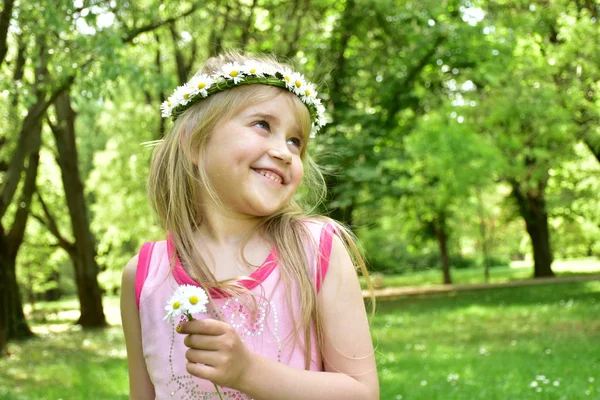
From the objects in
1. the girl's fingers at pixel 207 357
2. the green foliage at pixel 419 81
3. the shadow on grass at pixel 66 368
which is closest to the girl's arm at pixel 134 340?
the girl's fingers at pixel 207 357

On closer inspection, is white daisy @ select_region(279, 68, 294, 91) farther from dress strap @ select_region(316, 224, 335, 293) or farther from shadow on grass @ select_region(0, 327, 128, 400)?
shadow on grass @ select_region(0, 327, 128, 400)

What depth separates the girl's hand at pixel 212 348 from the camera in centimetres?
147

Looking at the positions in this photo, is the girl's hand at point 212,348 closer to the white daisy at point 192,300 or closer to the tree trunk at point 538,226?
the white daisy at point 192,300

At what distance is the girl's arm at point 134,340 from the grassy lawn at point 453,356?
4.62 ft

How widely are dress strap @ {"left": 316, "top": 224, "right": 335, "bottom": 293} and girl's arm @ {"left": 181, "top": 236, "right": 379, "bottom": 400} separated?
0.01m

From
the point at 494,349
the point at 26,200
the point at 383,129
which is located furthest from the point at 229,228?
the point at 383,129

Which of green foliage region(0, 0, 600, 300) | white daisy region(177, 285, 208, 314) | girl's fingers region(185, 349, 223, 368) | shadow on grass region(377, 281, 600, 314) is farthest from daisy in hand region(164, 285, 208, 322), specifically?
shadow on grass region(377, 281, 600, 314)

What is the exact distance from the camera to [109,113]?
23.7m

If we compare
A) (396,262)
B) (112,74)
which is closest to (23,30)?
(112,74)

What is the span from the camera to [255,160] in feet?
6.19

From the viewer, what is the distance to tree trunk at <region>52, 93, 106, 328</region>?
59.5 ft

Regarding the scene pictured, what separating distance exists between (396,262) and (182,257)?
40.3 metres

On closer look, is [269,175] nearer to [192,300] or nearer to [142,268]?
[142,268]

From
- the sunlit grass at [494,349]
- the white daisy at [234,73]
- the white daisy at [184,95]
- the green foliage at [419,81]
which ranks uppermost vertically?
the green foliage at [419,81]
